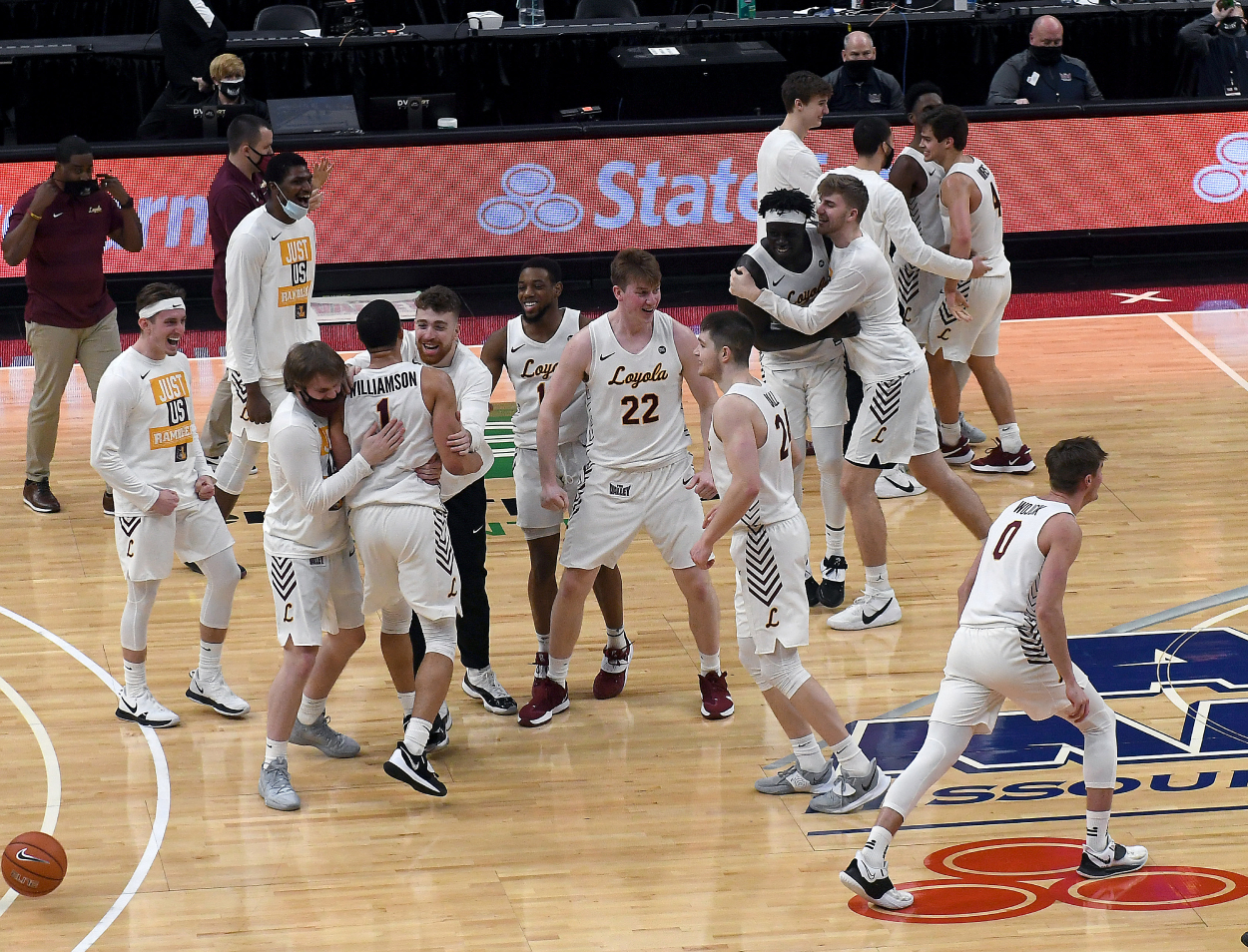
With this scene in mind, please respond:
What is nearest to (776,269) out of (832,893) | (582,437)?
(582,437)

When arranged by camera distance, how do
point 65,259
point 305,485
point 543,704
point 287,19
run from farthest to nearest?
point 287,19
point 65,259
point 543,704
point 305,485

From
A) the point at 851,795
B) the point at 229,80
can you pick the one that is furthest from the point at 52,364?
the point at 851,795

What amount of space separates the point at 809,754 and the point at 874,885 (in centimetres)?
95

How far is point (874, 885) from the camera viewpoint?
588 centimetres

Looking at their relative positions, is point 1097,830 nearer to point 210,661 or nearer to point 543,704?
point 543,704

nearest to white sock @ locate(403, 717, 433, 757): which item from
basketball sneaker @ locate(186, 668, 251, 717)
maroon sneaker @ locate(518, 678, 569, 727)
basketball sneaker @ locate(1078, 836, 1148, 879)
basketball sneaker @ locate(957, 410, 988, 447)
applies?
maroon sneaker @ locate(518, 678, 569, 727)

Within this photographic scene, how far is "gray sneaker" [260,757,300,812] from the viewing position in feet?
22.1

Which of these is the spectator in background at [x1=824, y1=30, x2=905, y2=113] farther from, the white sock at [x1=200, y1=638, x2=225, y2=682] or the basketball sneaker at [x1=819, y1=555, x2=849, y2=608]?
the white sock at [x1=200, y1=638, x2=225, y2=682]

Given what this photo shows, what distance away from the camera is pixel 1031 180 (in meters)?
13.9

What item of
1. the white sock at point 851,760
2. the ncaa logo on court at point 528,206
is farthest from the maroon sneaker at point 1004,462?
the ncaa logo on court at point 528,206

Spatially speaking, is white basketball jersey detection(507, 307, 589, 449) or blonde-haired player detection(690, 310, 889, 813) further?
white basketball jersey detection(507, 307, 589, 449)

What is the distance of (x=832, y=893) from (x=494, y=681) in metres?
2.16

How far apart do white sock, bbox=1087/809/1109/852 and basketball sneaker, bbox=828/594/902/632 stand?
7.97 feet

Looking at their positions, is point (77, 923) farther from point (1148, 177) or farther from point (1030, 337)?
point (1148, 177)
